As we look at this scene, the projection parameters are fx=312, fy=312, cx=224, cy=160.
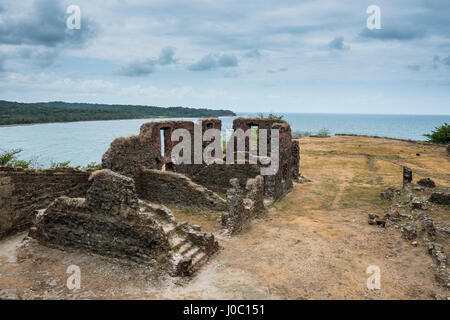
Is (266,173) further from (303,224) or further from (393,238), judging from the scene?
(393,238)

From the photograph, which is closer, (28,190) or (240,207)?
(28,190)

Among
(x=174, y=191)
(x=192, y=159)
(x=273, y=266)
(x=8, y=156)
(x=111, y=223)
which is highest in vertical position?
(x=8, y=156)

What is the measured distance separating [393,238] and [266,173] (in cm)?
767

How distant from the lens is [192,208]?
1595 centimetres

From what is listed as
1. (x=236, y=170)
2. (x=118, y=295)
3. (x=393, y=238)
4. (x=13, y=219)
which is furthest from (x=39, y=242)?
(x=393, y=238)

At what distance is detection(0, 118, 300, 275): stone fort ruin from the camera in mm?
9477

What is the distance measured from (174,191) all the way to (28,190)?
6.54 m

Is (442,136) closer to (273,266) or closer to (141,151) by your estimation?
(141,151)

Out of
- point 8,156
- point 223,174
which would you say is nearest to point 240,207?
point 223,174

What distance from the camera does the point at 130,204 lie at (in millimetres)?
9461

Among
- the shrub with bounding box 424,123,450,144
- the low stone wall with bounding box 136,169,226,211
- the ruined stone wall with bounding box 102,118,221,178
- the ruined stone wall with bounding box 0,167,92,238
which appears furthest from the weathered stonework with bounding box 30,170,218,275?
the shrub with bounding box 424,123,450,144

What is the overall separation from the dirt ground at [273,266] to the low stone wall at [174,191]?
68cm

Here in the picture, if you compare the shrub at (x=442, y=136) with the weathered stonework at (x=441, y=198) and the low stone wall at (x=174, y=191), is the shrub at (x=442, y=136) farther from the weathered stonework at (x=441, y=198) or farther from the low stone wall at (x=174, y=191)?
the low stone wall at (x=174, y=191)

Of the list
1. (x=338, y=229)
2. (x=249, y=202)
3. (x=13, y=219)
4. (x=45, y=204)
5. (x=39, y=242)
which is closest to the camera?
(x=39, y=242)
